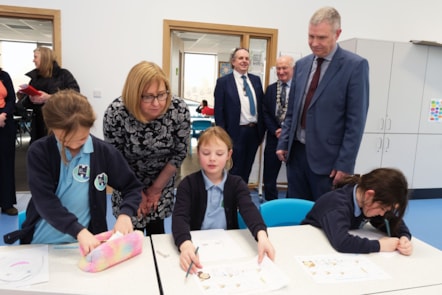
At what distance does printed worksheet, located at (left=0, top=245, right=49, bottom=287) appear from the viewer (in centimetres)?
98

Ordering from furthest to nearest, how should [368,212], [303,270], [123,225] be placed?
1. [368,212]
2. [123,225]
3. [303,270]

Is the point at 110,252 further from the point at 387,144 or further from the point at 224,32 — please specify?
the point at 387,144

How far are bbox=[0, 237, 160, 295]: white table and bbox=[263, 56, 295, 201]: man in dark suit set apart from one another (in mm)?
2489

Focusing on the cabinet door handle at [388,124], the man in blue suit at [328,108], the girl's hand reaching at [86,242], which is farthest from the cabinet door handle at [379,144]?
the girl's hand reaching at [86,242]

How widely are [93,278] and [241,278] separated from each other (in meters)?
0.44

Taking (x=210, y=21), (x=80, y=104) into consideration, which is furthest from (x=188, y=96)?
(x=80, y=104)

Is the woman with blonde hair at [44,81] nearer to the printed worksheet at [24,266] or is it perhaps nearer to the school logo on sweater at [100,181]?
the school logo on sweater at [100,181]

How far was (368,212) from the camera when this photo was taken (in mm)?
1419

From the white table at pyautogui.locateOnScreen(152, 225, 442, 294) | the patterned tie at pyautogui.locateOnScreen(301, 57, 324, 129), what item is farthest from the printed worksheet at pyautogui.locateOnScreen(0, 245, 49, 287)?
the patterned tie at pyautogui.locateOnScreen(301, 57, 324, 129)

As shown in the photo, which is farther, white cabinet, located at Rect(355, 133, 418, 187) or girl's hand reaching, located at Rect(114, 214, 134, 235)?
white cabinet, located at Rect(355, 133, 418, 187)

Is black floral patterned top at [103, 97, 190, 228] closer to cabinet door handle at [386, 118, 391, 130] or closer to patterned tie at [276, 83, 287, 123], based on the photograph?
patterned tie at [276, 83, 287, 123]

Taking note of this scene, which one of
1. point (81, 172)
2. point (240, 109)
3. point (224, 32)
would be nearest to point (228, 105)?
point (240, 109)

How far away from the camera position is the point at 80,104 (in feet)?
3.92

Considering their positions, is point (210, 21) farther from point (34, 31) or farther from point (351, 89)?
point (34, 31)
